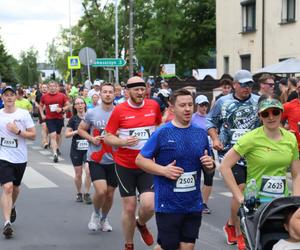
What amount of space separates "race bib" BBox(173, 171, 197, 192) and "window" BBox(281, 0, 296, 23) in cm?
2588

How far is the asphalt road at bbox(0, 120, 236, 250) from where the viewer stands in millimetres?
7082

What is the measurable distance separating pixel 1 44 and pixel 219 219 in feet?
273

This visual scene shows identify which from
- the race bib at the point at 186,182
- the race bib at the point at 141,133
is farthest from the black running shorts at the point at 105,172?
the race bib at the point at 186,182

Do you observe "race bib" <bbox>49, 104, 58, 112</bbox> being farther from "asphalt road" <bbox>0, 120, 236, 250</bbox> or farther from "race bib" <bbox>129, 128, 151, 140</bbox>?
"race bib" <bbox>129, 128, 151, 140</bbox>

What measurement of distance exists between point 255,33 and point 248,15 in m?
1.52

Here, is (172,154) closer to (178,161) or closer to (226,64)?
(178,161)

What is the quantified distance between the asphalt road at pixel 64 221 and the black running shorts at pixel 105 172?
657 millimetres

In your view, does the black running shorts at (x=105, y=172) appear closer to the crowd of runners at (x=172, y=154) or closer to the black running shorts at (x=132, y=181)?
the crowd of runners at (x=172, y=154)

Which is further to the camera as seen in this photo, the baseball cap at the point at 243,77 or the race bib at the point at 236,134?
the race bib at the point at 236,134

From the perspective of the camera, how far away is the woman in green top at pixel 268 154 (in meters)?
5.10

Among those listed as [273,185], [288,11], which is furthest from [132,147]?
[288,11]

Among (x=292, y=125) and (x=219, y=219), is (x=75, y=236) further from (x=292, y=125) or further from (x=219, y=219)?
(x=292, y=125)

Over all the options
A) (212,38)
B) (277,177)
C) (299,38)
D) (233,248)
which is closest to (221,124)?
(233,248)

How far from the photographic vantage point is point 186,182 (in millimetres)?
5086
